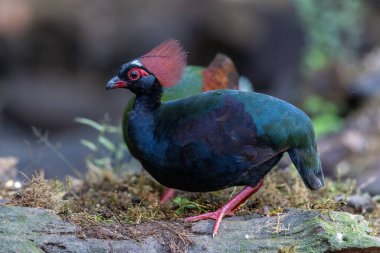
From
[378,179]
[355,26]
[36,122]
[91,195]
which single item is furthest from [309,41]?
[91,195]

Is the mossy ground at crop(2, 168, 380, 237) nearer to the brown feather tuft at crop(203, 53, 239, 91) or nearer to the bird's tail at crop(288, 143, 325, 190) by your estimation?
the bird's tail at crop(288, 143, 325, 190)

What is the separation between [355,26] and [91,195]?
38.3 ft

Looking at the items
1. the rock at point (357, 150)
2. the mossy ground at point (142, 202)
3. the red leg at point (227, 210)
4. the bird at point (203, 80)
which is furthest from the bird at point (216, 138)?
the rock at point (357, 150)

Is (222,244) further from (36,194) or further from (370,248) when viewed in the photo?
(36,194)

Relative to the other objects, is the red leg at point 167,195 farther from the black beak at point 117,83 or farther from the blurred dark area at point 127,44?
the blurred dark area at point 127,44

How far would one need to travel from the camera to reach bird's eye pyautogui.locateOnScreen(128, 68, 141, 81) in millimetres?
4551

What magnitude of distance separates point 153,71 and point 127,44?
10.6 meters

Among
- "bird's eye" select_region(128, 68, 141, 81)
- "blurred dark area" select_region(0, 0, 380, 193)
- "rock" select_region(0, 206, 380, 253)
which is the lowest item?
"rock" select_region(0, 206, 380, 253)

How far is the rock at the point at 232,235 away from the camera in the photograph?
3.80m

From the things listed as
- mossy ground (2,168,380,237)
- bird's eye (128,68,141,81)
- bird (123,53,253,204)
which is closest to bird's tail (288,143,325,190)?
mossy ground (2,168,380,237)

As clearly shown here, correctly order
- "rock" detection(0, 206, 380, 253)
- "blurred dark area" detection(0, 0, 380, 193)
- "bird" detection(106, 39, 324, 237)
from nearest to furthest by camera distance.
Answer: "rock" detection(0, 206, 380, 253), "bird" detection(106, 39, 324, 237), "blurred dark area" detection(0, 0, 380, 193)

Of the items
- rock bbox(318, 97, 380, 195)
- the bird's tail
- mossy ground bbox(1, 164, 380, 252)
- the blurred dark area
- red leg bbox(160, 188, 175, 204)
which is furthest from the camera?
the blurred dark area

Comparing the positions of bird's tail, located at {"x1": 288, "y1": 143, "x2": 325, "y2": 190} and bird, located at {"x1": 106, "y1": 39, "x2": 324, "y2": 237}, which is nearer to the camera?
bird, located at {"x1": 106, "y1": 39, "x2": 324, "y2": 237}

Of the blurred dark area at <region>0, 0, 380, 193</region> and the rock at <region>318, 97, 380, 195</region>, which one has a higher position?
the blurred dark area at <region>0, 0, 380, 193</region>
